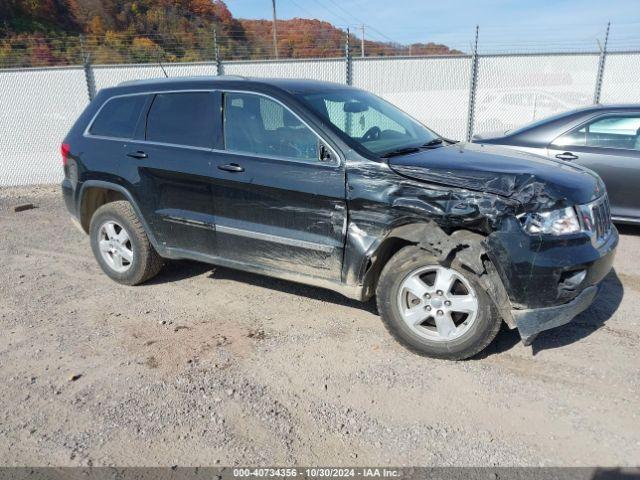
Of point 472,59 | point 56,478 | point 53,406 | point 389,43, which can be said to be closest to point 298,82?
point 53,406

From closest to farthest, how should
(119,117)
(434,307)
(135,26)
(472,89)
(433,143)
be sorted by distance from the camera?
(434,307), (433,143), (119,117), (472,89), (135,26)

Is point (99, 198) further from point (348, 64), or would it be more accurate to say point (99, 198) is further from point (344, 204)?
point (348, 64)

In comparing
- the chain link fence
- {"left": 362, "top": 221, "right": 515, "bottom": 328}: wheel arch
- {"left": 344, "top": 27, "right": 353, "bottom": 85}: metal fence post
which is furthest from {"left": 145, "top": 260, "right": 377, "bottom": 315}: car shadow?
{"left": 344, "top": 27, "right": 353, "bottom": 85}: metal fence post

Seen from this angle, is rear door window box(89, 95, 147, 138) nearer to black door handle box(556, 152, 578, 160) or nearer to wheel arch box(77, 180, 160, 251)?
wheel arch box(77, 180, 160, 251)

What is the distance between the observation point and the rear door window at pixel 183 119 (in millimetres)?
4359

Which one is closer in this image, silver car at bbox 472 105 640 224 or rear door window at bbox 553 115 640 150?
silver car at bbox 472 105 640 224

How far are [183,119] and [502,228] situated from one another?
276 centimetres

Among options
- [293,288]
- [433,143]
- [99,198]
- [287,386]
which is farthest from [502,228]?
[99,198]

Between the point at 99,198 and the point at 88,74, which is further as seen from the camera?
the point at 88,74

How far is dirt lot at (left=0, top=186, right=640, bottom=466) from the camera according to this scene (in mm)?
2797

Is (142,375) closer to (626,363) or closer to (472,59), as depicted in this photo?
(626,363)

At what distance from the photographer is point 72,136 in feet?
16.9

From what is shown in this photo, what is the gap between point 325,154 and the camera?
3.81 meters

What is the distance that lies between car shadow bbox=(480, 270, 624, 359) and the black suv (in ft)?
1.47
